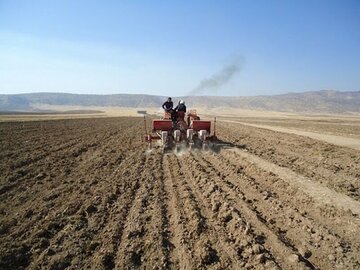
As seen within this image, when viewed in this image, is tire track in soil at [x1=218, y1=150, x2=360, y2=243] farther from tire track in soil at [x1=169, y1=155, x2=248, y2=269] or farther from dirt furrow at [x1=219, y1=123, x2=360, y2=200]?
tire track in soil at [x1=169, y1=155, x2=248, y2=269]

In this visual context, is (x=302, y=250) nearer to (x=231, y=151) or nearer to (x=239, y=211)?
(x=239, y=211)

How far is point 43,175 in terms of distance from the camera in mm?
11117

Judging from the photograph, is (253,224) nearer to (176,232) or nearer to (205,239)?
(205,239)

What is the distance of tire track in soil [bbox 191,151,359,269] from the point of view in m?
5.54

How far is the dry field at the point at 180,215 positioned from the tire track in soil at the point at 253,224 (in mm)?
21

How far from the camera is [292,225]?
678 cm

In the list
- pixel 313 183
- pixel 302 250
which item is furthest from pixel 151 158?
pixel 302 250

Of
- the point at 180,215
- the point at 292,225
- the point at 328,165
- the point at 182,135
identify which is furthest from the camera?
the point at 182,135

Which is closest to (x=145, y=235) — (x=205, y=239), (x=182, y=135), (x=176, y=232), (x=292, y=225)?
(x=176, y=232)

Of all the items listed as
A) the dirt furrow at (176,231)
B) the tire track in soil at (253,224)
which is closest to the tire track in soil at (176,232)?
the dirt furrow at (176,231)

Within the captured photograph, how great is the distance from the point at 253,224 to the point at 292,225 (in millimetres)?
757

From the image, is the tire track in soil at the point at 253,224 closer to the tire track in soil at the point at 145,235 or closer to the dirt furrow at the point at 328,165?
the tire track in soil at the point at 145,235

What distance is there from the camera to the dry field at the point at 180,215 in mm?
5516

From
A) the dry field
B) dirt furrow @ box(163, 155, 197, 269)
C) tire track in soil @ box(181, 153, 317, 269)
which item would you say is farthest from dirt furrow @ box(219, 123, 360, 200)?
dirt furrow @ box(163, 155, 197, 269)
